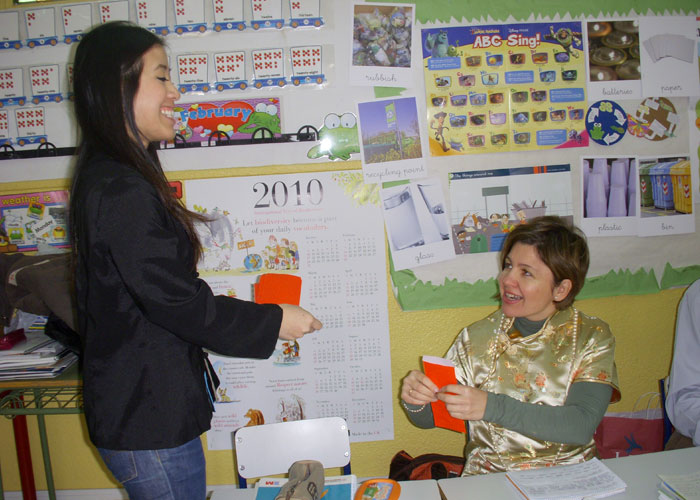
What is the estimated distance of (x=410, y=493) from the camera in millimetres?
1164

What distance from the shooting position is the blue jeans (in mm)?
1088

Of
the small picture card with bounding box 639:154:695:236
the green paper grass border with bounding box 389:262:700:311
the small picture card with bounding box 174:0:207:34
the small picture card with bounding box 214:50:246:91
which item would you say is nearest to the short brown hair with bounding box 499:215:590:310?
the green paper grass border with bounding box 389:262:700:311

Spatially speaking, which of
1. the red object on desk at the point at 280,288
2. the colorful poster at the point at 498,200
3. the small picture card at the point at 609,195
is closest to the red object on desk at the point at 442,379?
the red object on desk at the point at 280,288

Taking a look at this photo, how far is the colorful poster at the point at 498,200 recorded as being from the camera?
1966 millimetres

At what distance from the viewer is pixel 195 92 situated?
1941mm

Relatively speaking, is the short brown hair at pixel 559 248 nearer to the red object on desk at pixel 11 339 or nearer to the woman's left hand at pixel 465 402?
the woman's left hand at pixel 465 402

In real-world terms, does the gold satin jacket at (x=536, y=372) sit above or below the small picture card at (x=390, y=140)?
below

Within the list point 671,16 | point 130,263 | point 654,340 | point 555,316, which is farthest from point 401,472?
point 671,16

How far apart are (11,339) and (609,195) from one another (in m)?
2.42

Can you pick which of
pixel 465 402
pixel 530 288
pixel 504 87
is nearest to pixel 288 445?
pixel 465 402

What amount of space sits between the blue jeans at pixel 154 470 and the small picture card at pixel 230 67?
136 centimetres

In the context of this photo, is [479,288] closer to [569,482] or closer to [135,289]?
[569,482]

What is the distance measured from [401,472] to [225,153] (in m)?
1.41

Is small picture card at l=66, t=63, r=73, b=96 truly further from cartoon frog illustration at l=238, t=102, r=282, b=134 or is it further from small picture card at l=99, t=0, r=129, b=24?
cartoon frog illustration at l=238, t=102, r=282, b=134
